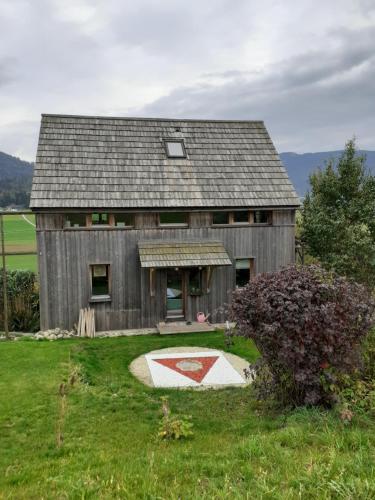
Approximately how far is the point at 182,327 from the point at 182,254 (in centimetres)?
282

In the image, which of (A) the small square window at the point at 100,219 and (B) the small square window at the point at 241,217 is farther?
Result: (B) the small square window at the point at 241,217

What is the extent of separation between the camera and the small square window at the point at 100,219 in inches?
614

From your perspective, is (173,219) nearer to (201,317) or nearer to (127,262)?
(127,262)

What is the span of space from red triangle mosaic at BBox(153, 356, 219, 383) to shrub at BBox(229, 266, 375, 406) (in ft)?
12.9

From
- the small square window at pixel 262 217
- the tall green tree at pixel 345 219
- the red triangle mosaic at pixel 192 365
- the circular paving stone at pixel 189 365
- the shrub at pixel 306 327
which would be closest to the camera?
the shrub at pixel 306 327

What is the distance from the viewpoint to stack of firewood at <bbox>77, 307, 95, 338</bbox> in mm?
15055

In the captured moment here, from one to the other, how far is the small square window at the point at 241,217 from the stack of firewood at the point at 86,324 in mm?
6720

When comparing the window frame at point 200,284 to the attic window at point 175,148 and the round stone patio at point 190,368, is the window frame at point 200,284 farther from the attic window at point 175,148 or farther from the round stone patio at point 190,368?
the attic window at point 175,148

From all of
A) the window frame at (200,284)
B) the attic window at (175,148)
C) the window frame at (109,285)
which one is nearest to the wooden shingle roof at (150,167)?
the attic window at (175,148)

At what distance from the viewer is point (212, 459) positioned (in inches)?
212

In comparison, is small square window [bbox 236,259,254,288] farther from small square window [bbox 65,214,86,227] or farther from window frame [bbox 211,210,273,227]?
small square window [bbox 65,214,86,227]

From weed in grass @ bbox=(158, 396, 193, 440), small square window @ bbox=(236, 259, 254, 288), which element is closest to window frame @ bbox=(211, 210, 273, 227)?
small square window @ bbox=(236, 259, 254, 288)

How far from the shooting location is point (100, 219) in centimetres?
1568

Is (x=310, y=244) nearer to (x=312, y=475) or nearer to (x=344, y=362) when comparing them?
(x=344, y=362)
